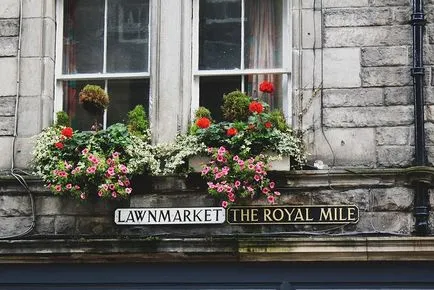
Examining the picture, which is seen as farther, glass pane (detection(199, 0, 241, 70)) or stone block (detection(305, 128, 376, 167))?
glass pane (detection(199, 0, 241, 70))

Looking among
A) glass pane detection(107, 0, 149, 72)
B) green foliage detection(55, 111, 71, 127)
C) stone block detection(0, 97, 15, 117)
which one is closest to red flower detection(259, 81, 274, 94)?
glass pane detection(107, 0, 149, 72)

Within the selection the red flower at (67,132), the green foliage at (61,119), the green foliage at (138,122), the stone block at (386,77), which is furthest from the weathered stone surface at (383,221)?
the green foliage at (61,119)

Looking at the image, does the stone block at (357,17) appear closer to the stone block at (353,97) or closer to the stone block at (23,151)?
the stone block at (353,97)

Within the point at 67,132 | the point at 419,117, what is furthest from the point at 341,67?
the point at 67,132

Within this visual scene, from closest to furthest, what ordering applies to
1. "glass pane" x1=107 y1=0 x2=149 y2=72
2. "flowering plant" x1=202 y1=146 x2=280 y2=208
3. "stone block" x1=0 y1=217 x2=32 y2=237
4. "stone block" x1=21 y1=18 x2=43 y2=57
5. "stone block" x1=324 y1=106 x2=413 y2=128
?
"flowering plant" x1=202 y1=146 x2=280 y2=208
"stone block" x1=324 y1=106 x2=413 y2=128
"stone block" x1=0 y1=217 x2=32 y2=237
"stone block" x1=21 y1=18 x2=43 y2=57
"glass pane" x1=107 y1=0 x2=149 y2=72

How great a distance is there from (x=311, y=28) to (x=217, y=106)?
47.7 inches

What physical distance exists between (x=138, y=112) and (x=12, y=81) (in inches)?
52.4

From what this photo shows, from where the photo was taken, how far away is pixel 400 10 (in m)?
10.7

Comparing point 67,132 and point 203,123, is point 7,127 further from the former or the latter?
point 203,123

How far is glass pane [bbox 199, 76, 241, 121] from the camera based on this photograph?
11088 mm

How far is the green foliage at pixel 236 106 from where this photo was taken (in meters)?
10.7

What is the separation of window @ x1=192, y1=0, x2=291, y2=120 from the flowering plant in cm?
74

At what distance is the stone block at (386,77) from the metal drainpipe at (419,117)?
11cm

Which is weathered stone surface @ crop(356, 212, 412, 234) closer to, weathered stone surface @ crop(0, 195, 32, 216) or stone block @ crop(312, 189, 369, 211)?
stone block @ crop(312, 189, 369, 211)
